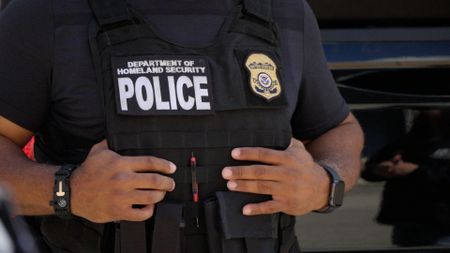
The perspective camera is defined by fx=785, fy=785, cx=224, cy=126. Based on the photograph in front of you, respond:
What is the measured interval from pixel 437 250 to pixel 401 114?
418 millimetres

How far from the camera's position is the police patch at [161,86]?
4.96 feet

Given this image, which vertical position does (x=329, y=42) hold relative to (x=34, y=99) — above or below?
above

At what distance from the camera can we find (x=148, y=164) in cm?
147

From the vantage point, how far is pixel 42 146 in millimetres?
1736

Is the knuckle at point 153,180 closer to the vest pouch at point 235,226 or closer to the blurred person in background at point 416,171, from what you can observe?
the vest pouch at point 235,226

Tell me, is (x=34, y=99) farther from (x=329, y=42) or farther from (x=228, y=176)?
(x=329, y=42)

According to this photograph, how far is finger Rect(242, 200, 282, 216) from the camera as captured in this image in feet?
5.10

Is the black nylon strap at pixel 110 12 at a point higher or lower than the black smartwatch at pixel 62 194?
higher

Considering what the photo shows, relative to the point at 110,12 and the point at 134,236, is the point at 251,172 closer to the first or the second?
the point at 134,236

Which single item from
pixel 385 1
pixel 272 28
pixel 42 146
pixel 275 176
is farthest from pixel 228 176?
pixel 385 1

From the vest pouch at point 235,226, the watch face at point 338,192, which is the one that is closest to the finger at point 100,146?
the vest pouch at point 235,226

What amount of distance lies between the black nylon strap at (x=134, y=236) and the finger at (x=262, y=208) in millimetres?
204

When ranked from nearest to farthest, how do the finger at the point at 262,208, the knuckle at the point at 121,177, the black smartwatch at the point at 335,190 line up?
1. the knuckle at the point at 121,177
2. the finger at the point at 262,208
3. the black smartwatch at the point at 335,190

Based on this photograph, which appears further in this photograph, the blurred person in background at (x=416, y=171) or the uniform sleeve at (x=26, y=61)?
the blurred person in background at (x=416, y=171)
